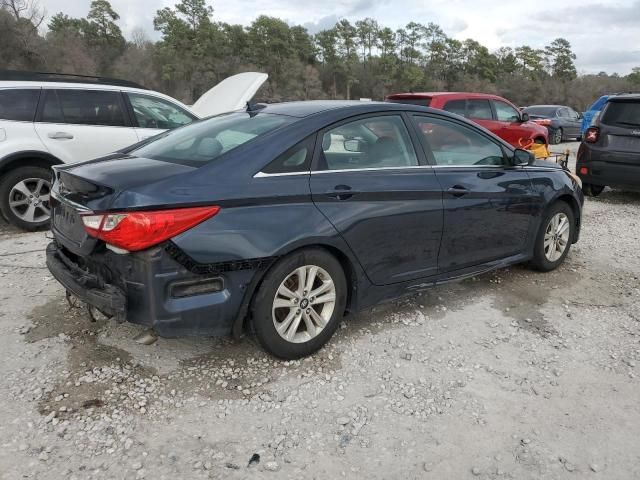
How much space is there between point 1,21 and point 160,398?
44015 millimetres

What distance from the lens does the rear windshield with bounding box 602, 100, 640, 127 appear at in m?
7.91

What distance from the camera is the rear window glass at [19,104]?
5.72m

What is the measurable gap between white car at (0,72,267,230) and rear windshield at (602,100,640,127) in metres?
6.67

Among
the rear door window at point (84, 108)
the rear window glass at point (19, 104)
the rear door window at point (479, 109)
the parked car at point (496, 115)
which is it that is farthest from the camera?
the rear door window at point (479, 109)

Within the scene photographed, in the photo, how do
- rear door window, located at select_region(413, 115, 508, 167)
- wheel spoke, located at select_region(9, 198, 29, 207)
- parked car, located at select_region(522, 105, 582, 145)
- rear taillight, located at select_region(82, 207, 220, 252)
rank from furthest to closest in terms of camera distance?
parked car, located at select_region(522, 105, 582, 145) < wheel spoke, located at select_region(9, 198, 29, 207) < rear door window, located at select_region(413, 115, 508, 167) < rear taillight, located at select_region(82, 207, 220, 252)

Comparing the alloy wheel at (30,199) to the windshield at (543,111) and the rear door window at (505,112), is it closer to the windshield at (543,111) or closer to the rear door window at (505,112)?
the rear door window at (505,112)

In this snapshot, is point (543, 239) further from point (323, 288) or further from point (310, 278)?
point (310, 278)

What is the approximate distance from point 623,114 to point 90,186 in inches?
317

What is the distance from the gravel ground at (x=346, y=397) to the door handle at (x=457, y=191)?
2.96 ft

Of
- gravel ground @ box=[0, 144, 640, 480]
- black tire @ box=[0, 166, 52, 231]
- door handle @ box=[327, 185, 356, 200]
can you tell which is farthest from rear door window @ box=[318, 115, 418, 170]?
black tire @ box=[0, 166, 52, 231]

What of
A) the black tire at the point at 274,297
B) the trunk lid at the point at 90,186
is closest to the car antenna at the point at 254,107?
the trunk lid at the point at 90,186

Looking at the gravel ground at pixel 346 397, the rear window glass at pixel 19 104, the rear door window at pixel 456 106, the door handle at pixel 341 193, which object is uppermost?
the rear door window at pixel 456 106

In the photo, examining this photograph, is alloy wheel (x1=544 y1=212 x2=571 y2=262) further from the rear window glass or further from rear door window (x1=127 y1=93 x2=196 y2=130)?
the rear window glass

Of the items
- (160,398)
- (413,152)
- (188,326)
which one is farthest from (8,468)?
(413,152)
